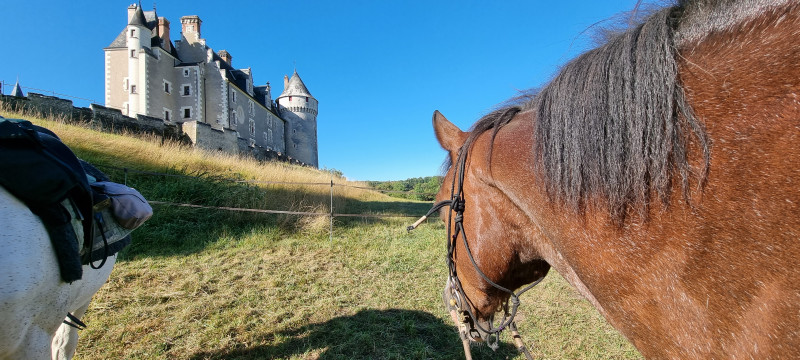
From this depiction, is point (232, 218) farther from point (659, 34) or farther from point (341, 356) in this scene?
point (659, 34)

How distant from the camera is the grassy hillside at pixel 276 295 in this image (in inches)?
122

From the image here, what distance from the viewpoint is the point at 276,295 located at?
425 centimetres

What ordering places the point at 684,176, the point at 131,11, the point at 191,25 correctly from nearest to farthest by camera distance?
the point at 684,176
the point at 131,11
the point at 191,25

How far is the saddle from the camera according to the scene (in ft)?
3.89

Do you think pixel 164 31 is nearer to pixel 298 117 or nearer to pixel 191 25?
pixel 191 25

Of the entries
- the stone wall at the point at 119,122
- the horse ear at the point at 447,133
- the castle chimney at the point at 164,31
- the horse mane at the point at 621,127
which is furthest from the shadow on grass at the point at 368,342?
the castle chimney at the point at 164,31

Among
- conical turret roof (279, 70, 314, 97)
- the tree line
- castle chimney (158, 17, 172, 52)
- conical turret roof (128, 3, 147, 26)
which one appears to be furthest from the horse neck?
conical turret roof (279, 70, 314, 97)

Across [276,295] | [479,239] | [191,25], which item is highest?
[191,25]

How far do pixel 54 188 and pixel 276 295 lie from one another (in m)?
3.40

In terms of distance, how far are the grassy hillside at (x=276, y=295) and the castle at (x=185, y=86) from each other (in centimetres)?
1219

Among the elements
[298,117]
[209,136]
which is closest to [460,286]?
[209,136]

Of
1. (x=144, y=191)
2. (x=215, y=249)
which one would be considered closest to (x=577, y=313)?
(x=215, y=249)

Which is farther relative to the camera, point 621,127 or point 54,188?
point 54,188

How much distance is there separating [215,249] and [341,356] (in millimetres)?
4252
